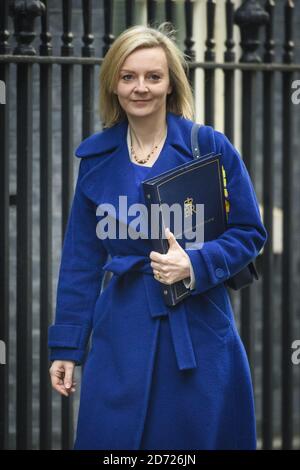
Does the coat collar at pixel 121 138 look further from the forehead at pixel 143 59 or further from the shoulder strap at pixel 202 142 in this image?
the forehead at pixel 143 59

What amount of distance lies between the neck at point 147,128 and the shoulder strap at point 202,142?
107 mm

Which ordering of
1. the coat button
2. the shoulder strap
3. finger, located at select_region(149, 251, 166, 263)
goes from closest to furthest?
1. finger, located at select_region(149, 251, 166, 263)
2. the coat button
3. the shoulder strap

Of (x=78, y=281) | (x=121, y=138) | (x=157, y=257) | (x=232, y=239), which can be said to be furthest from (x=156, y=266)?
(x=121, y=138)

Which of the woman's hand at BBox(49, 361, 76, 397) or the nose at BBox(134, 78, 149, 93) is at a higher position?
the nose at BBox(134, 78, 149, 93)

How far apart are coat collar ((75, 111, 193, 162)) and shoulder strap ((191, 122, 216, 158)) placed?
2cm

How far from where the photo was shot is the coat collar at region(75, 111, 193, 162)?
3.69 m

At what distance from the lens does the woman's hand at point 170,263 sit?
11.4 ft

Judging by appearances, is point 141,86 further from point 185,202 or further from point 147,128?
point 185,202

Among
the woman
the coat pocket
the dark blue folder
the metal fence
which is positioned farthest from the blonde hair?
the metal fence

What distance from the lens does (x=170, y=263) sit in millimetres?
3488

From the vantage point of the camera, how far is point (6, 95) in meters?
4.87

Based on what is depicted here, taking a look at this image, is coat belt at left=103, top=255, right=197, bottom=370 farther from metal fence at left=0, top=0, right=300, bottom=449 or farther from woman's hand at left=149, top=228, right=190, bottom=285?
metal fence at left=0, top=0, right=300, bottom=449

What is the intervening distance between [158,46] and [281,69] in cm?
192
